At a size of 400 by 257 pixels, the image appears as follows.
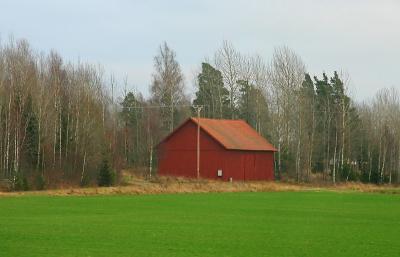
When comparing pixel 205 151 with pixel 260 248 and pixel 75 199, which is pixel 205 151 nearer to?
pixel 75 199

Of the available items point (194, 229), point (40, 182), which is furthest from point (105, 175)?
point (194, 229)

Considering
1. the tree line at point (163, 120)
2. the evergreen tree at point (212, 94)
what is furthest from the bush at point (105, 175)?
the evergreen tree at point (212, 94)

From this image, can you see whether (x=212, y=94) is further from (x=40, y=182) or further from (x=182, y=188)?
(x=40, y=182)

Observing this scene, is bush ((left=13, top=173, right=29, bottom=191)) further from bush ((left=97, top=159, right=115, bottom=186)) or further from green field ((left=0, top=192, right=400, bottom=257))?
green field ((left=0, top=192, right=400, bottom=257))

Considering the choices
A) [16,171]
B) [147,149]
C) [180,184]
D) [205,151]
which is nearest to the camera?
[16,171]

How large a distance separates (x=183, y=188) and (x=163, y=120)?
2878 cm

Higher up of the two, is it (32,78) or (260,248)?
(32,78)

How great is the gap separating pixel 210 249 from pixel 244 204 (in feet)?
73.0

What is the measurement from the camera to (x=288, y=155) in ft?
248

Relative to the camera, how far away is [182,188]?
54.6 metres

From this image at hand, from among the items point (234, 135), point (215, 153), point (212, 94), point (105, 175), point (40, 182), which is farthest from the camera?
point (212, 94)

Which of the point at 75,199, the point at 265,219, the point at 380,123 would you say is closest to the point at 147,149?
the point at 75,199

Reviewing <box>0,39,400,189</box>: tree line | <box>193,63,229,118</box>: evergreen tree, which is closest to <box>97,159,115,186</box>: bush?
<box>0,39,400,189</box>: tree line

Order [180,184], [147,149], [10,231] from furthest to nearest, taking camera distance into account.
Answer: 1. [147,149]
2. [180,184]
3. [10,231]
